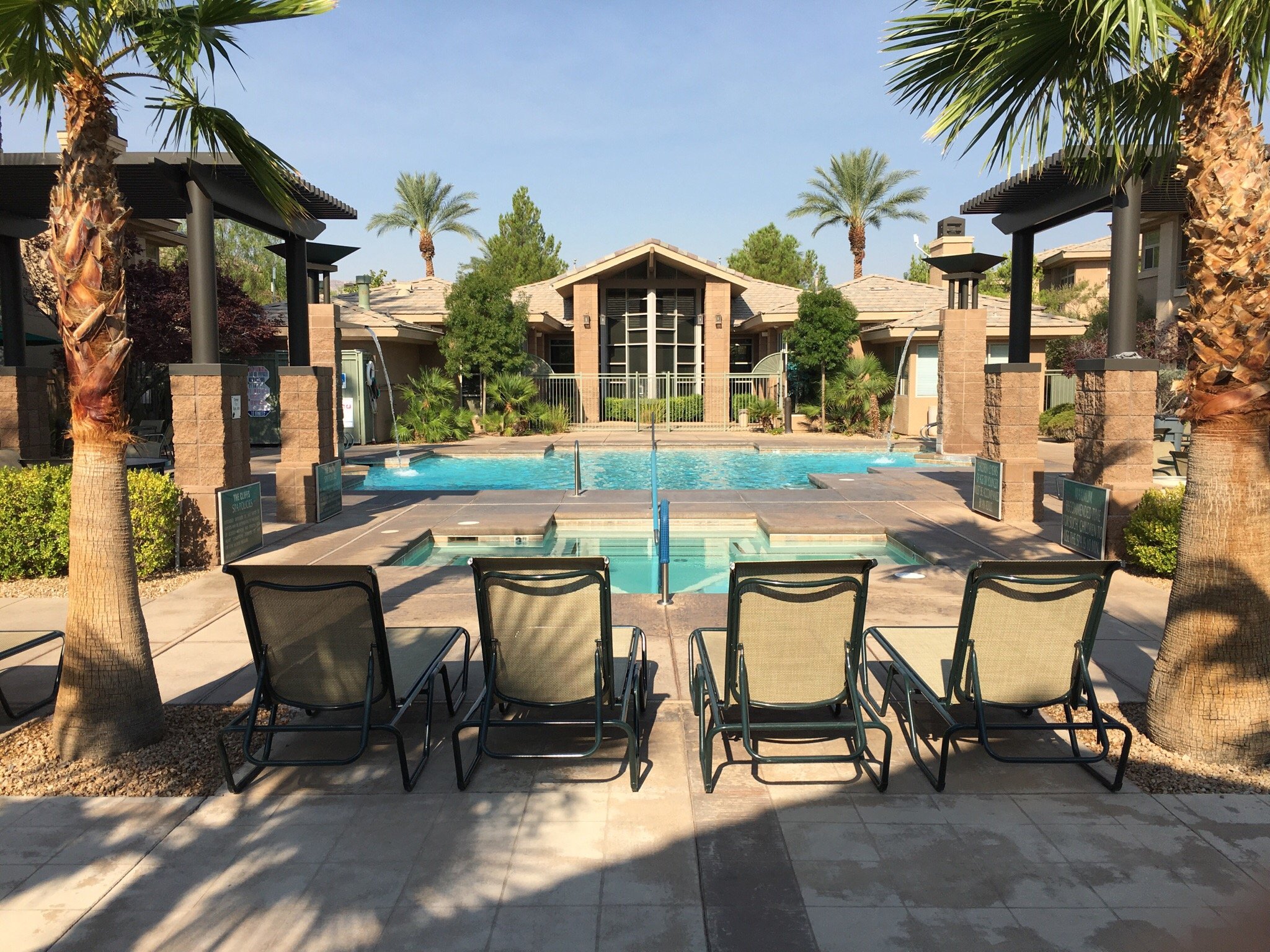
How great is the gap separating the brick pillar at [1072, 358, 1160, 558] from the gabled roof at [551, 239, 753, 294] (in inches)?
796

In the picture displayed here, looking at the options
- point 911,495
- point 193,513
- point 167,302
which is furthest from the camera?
point 167,302

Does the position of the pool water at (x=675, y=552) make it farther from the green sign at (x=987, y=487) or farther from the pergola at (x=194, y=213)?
the pergola at (x=194, y=213)

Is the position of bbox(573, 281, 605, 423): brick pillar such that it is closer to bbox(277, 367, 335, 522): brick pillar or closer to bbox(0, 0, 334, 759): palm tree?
bbox(277, 367, 335, 522): brick pillar

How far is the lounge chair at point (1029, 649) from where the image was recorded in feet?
14.4

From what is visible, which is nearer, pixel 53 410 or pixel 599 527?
pixel 599 527

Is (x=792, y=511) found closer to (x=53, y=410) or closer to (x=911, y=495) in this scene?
(x=911, y=495)

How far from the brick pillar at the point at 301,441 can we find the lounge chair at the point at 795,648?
8797mm

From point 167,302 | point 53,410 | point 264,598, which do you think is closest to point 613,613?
point 264,598

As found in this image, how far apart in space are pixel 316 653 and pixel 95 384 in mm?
1800

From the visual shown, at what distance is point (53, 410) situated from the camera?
18.6 metres

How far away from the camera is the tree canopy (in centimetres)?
5181

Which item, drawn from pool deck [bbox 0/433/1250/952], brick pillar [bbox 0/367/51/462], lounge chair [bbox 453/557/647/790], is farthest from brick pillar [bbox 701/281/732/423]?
lounge chair [bbox 453/557/647/790]

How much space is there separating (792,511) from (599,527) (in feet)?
8.46

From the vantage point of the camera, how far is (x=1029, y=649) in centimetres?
452
